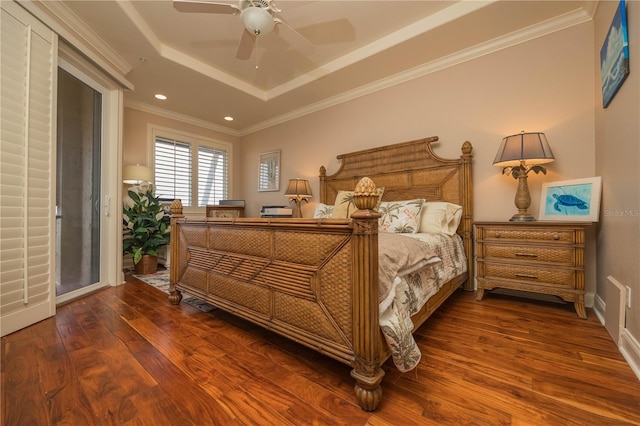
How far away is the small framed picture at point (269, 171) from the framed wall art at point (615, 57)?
3925 mm

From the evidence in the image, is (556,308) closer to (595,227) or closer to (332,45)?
(595,227)

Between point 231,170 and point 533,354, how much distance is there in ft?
16.9

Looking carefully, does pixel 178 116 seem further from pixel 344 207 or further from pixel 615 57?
pixel 615 57

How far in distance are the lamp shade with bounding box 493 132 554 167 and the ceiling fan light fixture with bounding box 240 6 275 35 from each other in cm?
222

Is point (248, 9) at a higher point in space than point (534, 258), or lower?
higher

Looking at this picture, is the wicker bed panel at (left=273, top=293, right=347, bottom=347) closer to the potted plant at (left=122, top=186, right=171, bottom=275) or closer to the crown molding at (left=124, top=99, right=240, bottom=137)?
the potted plant at (left=122, top=186, right=171, bottom=275)

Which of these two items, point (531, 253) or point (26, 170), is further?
point (531, 253)

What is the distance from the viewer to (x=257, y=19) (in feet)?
6.15

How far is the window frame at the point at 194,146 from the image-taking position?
414 centimetres

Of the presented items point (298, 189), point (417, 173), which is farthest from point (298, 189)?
point (417, 173)

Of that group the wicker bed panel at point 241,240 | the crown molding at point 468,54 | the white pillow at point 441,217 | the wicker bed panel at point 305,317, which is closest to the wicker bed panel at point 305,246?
the wicker bed panel at point 241,240

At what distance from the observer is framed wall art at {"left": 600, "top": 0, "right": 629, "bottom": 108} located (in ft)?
4.83

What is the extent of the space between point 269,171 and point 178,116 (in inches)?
70.4

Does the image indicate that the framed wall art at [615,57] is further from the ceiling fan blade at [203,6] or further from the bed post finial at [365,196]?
the ceiling fan blade at [203,6]
